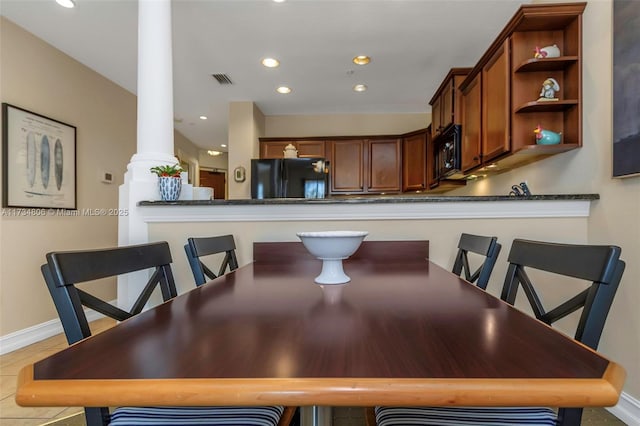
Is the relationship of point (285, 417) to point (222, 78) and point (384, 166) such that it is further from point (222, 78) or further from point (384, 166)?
point (384, 166)

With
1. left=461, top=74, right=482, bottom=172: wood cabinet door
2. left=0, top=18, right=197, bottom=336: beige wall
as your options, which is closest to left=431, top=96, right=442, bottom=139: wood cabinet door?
left=461, top=74, right=482, bottom=172: wood cabinet door

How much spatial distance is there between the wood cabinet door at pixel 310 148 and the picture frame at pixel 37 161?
262 cm

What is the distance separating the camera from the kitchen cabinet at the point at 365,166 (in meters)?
4.85

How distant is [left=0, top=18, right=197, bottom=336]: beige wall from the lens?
8.74 ft

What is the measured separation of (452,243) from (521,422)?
1.10 m

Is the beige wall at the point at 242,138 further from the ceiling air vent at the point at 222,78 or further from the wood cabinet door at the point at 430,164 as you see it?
the wood cabinet door at the point at 430,164

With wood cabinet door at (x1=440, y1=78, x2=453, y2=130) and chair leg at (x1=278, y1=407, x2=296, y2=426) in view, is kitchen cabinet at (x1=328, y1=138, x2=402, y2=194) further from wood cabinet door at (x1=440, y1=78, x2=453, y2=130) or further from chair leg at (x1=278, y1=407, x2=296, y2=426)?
chair leg at (x1=278, y1=407, x2=296, y2=426)

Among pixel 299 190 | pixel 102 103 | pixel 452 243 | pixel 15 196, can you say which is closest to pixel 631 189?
pixel 452 243

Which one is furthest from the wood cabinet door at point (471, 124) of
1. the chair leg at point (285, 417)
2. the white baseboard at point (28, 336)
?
the white baseboard at point (28, 336)

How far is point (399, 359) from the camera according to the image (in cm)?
50

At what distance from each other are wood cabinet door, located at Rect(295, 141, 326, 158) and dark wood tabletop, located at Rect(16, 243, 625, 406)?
4.18m

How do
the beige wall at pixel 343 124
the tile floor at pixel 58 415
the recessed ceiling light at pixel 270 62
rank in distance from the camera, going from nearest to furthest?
the tile floor at pixel 58 415, the recessed ceiling light at pixel 270 62, the beige wall at pixel 343 124

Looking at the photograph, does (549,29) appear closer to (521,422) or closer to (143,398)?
(521,422)

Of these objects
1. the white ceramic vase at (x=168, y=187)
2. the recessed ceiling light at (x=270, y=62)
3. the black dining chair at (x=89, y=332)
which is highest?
the recessed ceiling light at (x=270, y=62)
